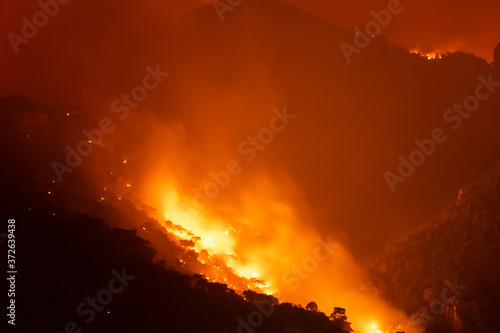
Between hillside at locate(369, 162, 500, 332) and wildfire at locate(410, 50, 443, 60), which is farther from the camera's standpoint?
wildfire at locate(410, 50, 443, 60)

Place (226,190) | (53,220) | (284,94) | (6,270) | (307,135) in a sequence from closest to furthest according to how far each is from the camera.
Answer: (6,270)
(53,220)
(226,190)
(307,135)
(284,94)

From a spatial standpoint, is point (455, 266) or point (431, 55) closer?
point (455, 266)

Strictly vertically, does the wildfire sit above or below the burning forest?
above

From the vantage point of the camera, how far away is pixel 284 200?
81.0m

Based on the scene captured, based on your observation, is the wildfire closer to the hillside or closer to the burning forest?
the burning forest

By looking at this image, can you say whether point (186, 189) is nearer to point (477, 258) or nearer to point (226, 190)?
point (226, 190)

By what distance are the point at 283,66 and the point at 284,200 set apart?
38.1 metres

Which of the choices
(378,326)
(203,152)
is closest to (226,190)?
(203,152)

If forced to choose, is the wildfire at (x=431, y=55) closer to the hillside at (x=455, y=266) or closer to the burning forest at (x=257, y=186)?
the burning forest at (x=257, y=186)

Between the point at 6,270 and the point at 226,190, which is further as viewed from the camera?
the point at 226,190

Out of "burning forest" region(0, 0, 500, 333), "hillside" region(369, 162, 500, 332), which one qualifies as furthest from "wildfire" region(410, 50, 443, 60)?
→ "hillside" region(369, 162, 500, 332)

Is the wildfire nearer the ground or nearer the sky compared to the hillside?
nearer the sky

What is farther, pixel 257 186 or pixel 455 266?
pixel 257 186

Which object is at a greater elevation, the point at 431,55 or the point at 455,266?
the point at 431,55
